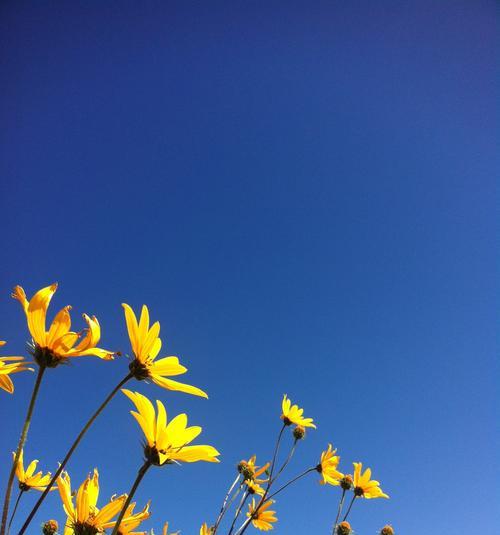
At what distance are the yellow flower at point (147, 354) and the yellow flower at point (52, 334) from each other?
198 mm

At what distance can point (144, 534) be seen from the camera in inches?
69.3

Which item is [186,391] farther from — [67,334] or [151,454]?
[67,334]

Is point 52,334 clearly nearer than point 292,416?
Yes

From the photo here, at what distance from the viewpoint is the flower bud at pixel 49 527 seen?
10.2 ft

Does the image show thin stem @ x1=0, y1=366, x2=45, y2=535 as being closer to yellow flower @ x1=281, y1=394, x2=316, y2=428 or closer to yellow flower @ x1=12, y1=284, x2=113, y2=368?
yellow flower @ x1=12, y1=284, x2=113, y2=368

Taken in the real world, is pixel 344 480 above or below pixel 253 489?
above

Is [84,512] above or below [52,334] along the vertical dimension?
below

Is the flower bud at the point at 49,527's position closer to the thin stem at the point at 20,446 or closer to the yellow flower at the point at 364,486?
the thin stem at the point at 20,446

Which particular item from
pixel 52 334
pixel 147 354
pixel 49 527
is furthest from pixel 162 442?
pixel 49 527

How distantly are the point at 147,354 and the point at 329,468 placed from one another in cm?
541

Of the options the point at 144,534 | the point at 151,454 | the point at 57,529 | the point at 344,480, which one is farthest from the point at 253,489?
the point at 151,454

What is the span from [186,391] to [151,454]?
240 millimetres

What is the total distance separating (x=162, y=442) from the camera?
151cm

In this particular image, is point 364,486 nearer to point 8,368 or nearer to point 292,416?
point 292,416
